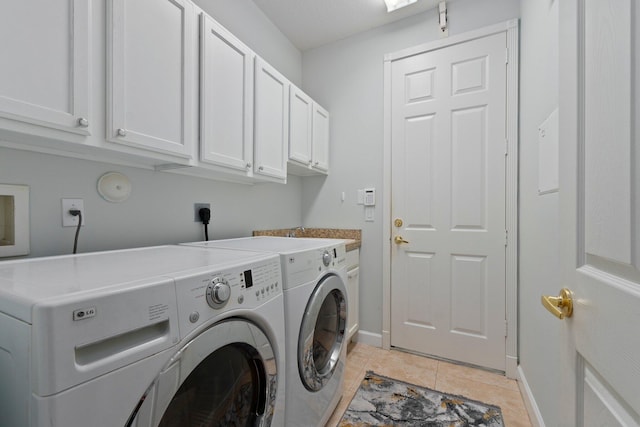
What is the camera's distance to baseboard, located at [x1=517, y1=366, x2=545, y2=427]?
56.1 inches

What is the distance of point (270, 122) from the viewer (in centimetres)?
181

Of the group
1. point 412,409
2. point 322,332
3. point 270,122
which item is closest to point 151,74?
point 270,122

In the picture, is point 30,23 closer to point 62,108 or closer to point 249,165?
point 62,108

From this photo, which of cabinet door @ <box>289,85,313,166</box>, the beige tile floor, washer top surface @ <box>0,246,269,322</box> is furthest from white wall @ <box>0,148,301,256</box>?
the beige tile floor

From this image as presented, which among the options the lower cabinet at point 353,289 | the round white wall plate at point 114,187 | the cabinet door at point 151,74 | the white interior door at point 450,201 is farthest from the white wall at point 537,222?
the round white wall plate at point 114,187

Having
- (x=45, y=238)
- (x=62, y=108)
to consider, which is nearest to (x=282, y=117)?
(x=62, y=108)

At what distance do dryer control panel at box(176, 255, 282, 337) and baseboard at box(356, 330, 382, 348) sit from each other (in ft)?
5.52

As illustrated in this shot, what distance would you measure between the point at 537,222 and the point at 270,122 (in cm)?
167

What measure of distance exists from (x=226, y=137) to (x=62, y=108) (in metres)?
0.68

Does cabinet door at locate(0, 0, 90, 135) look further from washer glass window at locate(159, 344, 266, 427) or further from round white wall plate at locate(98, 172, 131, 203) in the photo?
washer glass window at locate(159, 344, 266, 427)

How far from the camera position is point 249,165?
1.63 m

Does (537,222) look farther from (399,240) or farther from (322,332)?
(322,332)

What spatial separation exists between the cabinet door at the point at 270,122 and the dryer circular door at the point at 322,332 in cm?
85

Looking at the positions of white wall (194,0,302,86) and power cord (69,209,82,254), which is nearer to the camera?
power cord (69,209,82,254)
